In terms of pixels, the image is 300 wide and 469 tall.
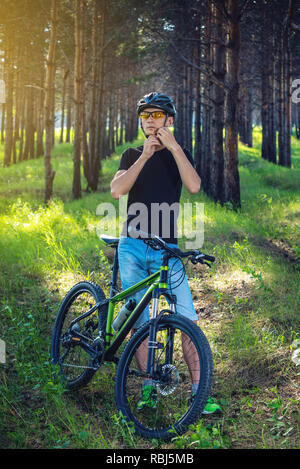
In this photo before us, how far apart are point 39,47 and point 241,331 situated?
27.7m

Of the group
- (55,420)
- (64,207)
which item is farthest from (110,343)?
(64,207)

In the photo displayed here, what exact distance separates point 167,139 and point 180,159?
0.61 feet

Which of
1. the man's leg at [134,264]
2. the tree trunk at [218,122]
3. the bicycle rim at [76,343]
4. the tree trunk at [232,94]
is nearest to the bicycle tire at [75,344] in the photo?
the bicycle rim at [76,343]

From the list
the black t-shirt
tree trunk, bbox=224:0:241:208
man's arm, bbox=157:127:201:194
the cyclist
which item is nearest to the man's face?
the cyclist

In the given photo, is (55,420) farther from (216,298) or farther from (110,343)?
(216,298)

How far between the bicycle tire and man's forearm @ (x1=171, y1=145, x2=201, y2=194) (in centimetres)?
137

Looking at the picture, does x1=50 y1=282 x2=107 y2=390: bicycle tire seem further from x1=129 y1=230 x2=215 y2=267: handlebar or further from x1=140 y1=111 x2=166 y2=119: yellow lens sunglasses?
x1=140 y1=111 x2=166 y2=119: yellow lens sunglasses

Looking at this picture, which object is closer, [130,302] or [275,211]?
[130,302]

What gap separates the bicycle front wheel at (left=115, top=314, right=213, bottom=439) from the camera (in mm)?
3207

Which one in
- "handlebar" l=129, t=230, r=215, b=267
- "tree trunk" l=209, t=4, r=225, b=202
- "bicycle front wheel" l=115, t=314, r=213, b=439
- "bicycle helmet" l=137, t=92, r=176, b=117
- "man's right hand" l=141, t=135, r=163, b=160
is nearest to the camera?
"bicycle front wheel" l=115, t=314, r=213, b=439

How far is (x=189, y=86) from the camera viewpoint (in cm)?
2189

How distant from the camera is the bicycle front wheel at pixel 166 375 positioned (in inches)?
126

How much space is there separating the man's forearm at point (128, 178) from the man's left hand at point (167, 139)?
0.20 m

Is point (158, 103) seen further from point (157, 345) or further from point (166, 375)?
point (166, 375)
